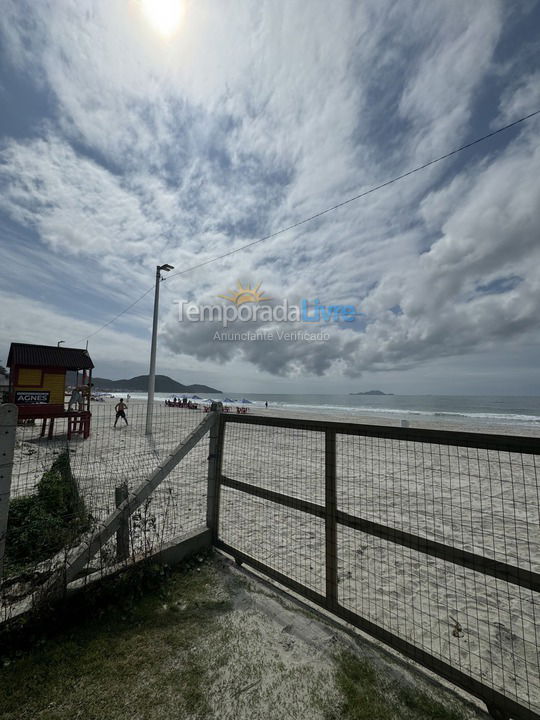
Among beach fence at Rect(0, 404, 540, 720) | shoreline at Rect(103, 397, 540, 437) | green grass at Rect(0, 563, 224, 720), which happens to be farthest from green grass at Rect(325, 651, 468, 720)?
shoreline at Rect(103, 397, 540, 437)

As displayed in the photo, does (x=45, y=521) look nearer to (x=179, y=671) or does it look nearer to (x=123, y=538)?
(x=123, y=538)

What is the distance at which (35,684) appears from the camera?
2.08 meters

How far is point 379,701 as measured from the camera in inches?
79.5

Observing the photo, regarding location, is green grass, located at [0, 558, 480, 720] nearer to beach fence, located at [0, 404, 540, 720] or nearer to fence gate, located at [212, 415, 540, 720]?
beach fence, located at [0, 404, 540, 720]

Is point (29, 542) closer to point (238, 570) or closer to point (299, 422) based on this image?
point (238, 570)

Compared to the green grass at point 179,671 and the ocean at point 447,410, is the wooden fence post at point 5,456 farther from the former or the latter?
the ocean at point 447,410

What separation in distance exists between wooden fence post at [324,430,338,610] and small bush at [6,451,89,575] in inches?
91.6

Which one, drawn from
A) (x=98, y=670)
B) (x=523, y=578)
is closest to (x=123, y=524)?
(x=98, y=670)

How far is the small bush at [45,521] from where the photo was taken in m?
3.82

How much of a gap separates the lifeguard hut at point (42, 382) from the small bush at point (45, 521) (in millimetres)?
9674

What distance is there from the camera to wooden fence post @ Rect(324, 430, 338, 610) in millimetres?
2865

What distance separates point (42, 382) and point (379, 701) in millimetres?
16635

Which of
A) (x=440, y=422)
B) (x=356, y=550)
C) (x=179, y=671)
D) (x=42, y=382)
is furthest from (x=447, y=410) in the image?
(x=179, y=671)

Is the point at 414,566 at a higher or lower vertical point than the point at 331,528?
lower
